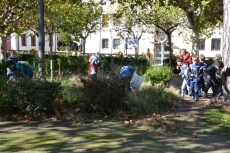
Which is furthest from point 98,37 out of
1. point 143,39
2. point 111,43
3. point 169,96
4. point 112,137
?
point 112,137

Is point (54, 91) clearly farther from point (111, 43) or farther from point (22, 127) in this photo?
point (111, 43)

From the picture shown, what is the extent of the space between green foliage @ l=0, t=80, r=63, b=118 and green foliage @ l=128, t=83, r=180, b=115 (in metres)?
1.96

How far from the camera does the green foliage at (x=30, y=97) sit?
310 inches

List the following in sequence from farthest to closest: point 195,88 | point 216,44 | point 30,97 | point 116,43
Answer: point 116,43 < point 216,44 < point 195,88 < point 30,97

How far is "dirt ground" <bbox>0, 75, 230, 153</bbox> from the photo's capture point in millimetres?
5973

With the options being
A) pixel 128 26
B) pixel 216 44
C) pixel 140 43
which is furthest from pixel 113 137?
pixel 140 43

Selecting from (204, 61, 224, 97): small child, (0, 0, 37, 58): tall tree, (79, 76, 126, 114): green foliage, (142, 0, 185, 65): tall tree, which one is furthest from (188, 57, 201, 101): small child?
(142, 0, 185, 65): tall tree

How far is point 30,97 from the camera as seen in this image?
788 cm

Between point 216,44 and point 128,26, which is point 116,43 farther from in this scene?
point 216,44

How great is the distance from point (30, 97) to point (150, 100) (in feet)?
10.4

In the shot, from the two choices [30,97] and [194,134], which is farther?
[30,97]

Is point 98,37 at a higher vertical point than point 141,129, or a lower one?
higher

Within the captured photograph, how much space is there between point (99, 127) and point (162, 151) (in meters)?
1.94

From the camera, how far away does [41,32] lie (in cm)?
934
